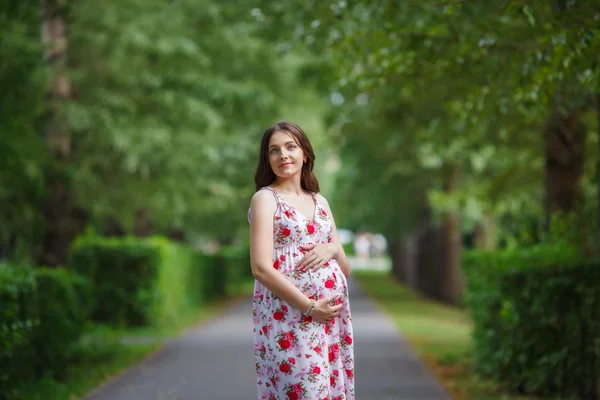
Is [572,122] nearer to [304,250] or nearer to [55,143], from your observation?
[55,143]

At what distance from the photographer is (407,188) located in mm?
26891

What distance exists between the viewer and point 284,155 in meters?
4.58

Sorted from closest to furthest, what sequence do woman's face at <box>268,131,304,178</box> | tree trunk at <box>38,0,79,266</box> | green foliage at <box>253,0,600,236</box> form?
woman's face at <box>268,131,304,178</box>
green foliage at <box>253,0,600,236</box>
tree trunk at <box>38,0,79,266</box>

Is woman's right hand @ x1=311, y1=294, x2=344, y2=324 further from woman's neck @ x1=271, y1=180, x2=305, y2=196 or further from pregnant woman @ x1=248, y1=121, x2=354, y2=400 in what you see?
woman's neck @ x1=271, y1=180, x2=305, y2=196

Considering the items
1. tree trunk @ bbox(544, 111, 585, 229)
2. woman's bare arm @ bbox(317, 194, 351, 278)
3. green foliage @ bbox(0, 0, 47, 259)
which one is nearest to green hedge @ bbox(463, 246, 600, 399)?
tree trunk @ bbox(544, 111, 585, 229)

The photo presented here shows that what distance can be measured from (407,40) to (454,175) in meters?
16.6

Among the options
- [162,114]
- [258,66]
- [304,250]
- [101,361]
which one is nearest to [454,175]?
[258,66]

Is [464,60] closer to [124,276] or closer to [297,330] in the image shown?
[297,330]

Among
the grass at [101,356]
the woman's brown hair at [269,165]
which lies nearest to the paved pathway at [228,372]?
the grass at [101,356]

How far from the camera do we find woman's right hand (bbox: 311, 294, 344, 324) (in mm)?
4418

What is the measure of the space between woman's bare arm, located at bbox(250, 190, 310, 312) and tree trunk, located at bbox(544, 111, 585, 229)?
8566 mm

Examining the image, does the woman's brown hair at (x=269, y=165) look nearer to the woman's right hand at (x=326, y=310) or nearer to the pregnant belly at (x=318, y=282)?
the pregnant belly at (x=318, y=282)

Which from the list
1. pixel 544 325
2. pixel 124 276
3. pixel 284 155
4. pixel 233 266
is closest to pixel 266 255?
pixel 284 155

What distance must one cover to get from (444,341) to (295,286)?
37.9ft
